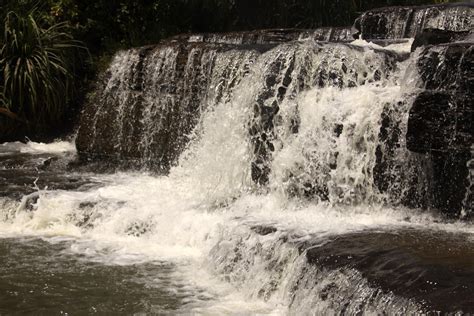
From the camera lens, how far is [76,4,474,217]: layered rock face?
264 inches

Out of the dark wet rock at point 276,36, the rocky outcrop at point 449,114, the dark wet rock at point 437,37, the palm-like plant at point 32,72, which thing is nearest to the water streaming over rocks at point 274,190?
the rocky outcrop at point 449,114

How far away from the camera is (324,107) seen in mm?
7758

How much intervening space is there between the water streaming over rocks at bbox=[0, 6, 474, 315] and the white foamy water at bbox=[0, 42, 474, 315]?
2 centimetres

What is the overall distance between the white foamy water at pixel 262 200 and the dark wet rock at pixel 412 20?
81.7 inches

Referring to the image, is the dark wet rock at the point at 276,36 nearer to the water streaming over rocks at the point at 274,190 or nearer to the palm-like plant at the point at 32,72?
the water streaming over rocks at the point at 274,190

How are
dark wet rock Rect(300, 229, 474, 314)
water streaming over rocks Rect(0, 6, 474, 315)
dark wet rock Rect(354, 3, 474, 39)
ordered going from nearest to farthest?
dark wet rock Rect(300, 229, 474, 314), water streaming over rocks Rect(0, 6, 474, 315), dark wet rock Rect(354, 3, 474, 39)

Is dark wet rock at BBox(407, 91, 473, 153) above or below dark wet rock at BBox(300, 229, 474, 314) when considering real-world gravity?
above

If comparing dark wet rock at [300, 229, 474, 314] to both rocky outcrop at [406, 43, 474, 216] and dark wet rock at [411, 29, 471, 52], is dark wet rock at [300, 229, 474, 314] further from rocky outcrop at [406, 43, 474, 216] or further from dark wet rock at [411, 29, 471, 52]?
dark wet rock at [411, 29, 471, 52]

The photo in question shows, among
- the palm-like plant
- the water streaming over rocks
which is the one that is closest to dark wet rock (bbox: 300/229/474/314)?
the water streaming over rocks

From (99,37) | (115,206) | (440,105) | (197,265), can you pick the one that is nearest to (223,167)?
(115,206)

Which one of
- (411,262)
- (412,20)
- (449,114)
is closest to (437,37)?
(449,114)

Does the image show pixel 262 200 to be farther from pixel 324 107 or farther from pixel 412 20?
pixel 412 20

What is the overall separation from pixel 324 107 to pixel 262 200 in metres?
1.19

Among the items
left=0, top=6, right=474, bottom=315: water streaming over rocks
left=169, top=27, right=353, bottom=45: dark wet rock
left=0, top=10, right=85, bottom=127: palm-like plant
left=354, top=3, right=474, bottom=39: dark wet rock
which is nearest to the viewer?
left=0, top=6, right=474, bottom=315: water streaming over rocks
